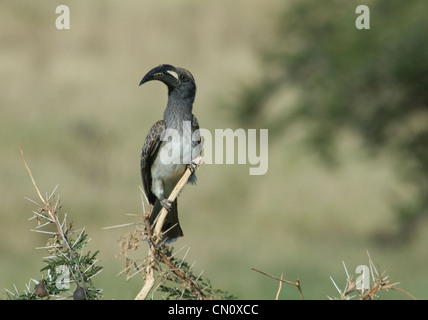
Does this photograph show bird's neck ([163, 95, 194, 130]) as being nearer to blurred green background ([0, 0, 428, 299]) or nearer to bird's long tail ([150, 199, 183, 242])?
bird's long tail ([150, 199, 183, 242])

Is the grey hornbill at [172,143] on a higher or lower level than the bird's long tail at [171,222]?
higher

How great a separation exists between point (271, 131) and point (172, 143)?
8737mm

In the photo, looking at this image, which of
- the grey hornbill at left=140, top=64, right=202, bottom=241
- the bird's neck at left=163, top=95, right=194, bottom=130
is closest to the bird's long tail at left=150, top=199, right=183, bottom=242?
the grey hornbill at left=140, top=64, right=202, bottom=241

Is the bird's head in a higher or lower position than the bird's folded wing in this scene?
higher

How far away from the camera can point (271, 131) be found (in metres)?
12.9

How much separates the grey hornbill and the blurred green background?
15.3 ft

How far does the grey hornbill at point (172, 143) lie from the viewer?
3.99 metres

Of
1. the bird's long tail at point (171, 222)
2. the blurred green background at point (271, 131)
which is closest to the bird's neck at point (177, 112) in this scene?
the bird's long tail at point (171, 222)

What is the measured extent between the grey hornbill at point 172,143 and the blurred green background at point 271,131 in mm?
4654

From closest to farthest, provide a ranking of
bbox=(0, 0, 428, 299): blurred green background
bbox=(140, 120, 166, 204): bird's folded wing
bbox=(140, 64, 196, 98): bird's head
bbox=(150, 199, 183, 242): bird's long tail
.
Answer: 1. bbox=(150, 199, 183, 242): bird's long tail
2. bbox=(140, 64, 196, 98): bird's head
3. bbox=(140, 120, 166, 204): bird's folded wing
4. bbox=(0, 0, 428, 299): blurred green background

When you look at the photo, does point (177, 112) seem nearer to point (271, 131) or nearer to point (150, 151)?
point (150, 151)

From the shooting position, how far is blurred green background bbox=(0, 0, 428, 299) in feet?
35.1

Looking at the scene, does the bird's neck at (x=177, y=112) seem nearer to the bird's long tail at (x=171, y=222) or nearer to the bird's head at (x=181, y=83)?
the bird's head at (x=181, y=83)
